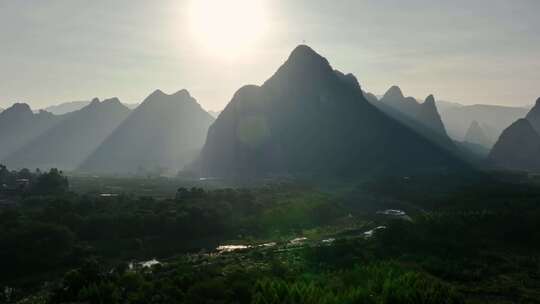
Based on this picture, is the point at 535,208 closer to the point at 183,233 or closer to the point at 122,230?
the point at 183,233

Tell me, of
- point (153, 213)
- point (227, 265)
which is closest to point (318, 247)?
point (227, 265)

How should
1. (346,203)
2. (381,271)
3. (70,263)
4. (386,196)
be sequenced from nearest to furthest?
(381,271) → (70,263) → (346,203) → (386,196)

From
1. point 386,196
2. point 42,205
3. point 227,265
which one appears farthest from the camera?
point 386,196

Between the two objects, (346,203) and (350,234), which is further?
(346,203)

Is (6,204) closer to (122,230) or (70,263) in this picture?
(122,230)

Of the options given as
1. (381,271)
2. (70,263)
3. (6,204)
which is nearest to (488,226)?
(381,271)

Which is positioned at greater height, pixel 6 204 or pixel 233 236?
pixel 6 204
